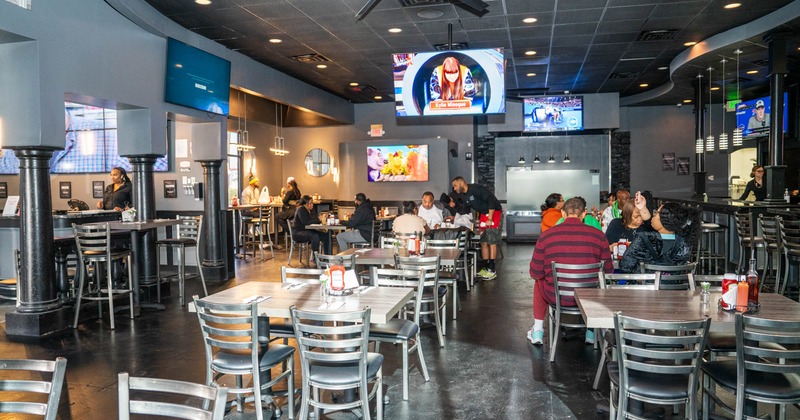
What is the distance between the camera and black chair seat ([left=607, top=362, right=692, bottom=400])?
2987 millimetres

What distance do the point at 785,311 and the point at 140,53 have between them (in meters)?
6.91

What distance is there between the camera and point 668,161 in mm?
14680

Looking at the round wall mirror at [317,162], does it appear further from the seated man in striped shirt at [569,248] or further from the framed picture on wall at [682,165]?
the seated man in striped shirt at [569,248]

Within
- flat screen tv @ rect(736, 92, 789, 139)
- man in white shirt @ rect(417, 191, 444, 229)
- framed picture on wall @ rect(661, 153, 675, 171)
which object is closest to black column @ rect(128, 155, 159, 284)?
man in white shirt @ rect(417, 191, 444, 229)

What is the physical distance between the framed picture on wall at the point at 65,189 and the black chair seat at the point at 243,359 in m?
10.3

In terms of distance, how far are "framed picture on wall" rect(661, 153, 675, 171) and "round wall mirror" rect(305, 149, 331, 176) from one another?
327 inches

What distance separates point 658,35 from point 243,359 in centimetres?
761

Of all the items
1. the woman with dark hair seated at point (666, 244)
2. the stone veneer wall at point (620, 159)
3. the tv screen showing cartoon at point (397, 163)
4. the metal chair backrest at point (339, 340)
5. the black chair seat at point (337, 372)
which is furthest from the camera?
the stone veneer wall at point (620, 159)

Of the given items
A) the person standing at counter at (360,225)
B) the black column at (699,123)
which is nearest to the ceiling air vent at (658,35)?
the black column at (699,123)

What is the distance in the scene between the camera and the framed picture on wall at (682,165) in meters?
14.6

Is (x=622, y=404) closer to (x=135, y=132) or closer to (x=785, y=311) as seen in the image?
(x=785, y=311)

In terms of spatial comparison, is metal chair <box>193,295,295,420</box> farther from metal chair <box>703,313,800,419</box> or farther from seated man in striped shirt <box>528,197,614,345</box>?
metal chair <box>703,313,800,419</box>

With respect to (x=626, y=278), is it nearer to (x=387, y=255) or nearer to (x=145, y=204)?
(x=387, y=255)

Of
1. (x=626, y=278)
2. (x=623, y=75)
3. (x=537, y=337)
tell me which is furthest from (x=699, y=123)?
(x=626, y=278)
